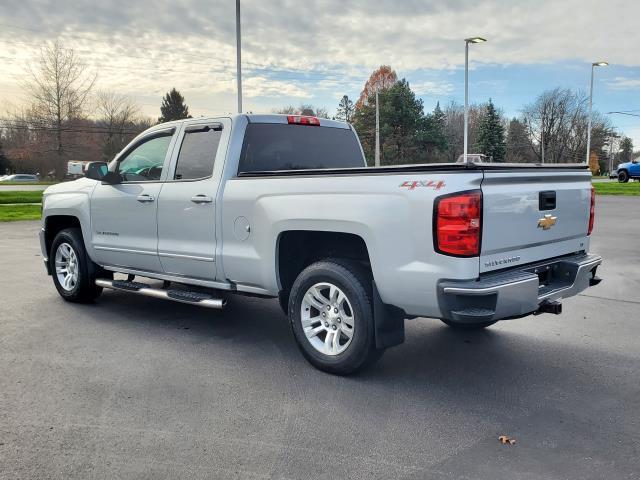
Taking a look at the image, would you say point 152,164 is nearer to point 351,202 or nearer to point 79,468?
point 351,202

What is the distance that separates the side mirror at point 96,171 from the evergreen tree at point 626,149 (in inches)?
5189

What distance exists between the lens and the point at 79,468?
3.06 metres

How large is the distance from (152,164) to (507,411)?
4.15 meters

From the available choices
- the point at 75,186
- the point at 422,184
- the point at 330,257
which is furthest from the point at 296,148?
the point at 75,186

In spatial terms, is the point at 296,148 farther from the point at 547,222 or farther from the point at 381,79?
the point at 381,79

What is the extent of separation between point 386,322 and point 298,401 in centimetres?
85

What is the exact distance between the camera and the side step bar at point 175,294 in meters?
5.14

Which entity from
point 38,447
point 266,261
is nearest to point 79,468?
point 38,447

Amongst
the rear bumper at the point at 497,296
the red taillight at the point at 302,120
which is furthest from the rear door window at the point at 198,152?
the rear bumper at the point at 497,296

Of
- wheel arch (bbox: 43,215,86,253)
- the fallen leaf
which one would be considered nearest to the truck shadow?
the fallen leaf

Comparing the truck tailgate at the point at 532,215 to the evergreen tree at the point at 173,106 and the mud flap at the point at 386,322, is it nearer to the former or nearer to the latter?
the mud flap at the point at 386,322

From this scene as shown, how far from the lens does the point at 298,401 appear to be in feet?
13.0

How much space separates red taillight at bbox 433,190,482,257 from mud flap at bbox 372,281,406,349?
70cm

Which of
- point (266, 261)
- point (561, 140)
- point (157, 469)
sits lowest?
point (157, 469)
